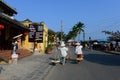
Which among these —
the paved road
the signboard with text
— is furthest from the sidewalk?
the signboard with text

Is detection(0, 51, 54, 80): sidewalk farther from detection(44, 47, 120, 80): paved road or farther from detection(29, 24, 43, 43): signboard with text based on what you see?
detection(29, 24, 43, 43): signboard with text

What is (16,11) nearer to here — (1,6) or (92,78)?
(1,6)

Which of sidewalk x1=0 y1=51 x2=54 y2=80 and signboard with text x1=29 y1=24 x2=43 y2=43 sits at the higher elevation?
signboard with text x1=29 y1=24 x2=43 y2=43

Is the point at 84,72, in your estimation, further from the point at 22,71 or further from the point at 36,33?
the point at 36,33

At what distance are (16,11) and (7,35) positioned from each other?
782 cm

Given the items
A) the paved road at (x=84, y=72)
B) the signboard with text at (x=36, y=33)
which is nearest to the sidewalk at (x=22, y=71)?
the paved road at (x=84, y=72)

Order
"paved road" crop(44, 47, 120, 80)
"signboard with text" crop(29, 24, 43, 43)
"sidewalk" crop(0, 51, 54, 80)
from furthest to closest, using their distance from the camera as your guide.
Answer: "signboard with text" crop(29, 24, 43, 43) < "paved road" crop(44, 47, 120, 80) < "sidewalk" crop(0, 51, 54, 80)

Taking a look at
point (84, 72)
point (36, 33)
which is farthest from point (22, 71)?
point (36, 33)

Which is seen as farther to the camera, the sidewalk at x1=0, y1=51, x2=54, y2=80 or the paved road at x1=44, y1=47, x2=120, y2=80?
the paved road at x1=44, y1=47, x2=120, y2=80

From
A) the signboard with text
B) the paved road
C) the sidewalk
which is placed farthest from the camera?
the signboard with text

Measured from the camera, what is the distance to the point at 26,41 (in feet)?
156

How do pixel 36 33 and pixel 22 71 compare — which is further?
pixel 36 33

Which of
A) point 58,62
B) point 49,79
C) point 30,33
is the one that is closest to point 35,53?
point 30,33

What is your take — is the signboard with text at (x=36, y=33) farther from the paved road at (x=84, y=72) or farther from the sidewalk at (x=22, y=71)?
the sidewalk at (x=22, y=71)
